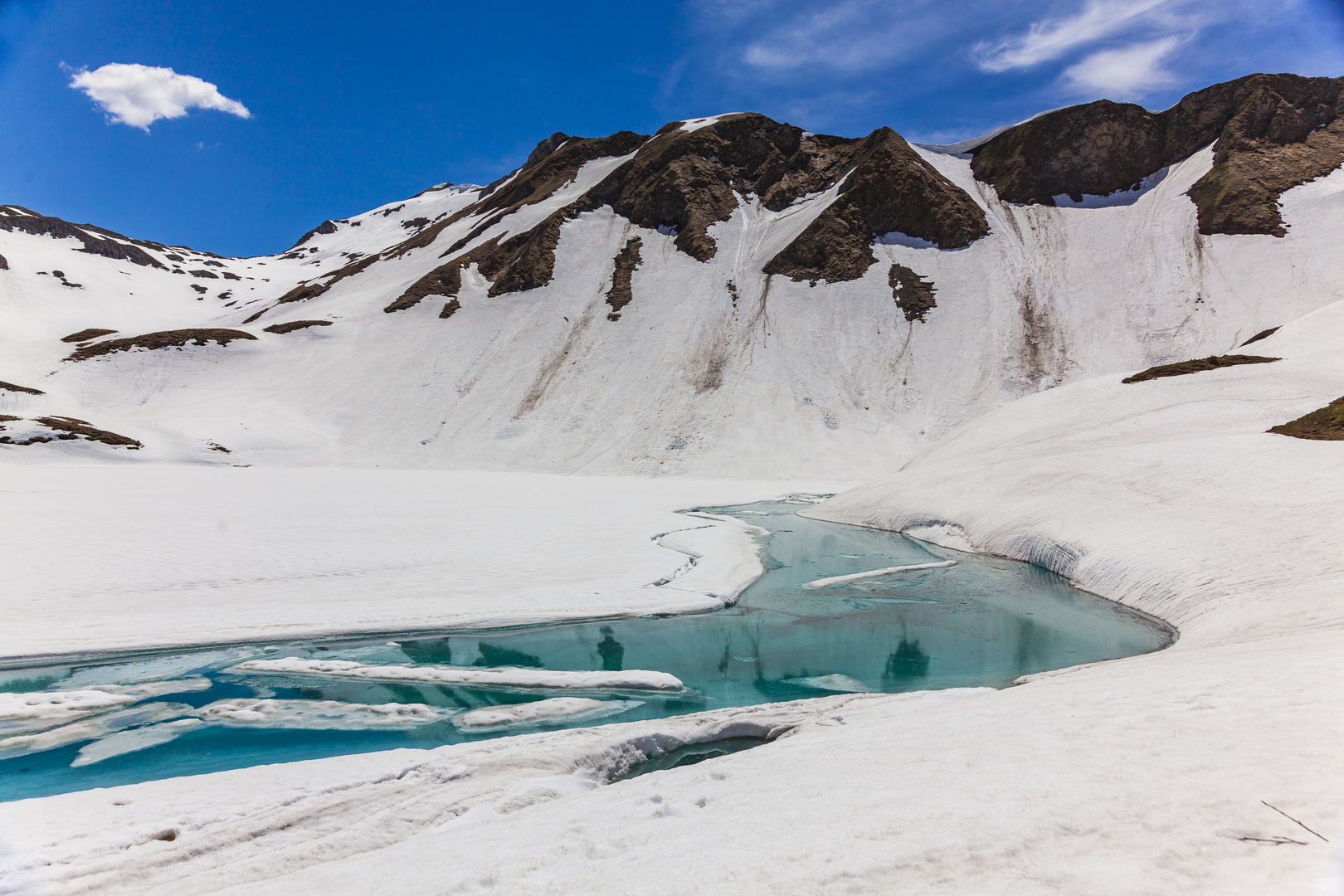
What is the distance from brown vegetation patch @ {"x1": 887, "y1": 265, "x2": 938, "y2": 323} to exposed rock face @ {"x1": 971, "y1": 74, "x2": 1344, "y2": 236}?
59.2ft

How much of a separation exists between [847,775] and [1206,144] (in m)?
88.5

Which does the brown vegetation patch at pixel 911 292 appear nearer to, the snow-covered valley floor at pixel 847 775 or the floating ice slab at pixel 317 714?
the snow-covered valley floor at pixel 847 775

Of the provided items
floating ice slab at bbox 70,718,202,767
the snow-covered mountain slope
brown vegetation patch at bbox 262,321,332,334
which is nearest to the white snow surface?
floating ice slab at bbox 70,718,202,767

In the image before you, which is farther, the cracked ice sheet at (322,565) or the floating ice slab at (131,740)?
the cracked ice sheet at (322,565)

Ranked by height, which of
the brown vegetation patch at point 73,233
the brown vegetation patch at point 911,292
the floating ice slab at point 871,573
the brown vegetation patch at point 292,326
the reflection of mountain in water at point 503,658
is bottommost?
the floating ice slab at point 871,573

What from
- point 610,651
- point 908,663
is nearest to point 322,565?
point 610,651

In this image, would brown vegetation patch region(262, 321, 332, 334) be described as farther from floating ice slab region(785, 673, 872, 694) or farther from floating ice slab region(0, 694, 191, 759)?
floating ice slab region(785, 673, 872, 694)

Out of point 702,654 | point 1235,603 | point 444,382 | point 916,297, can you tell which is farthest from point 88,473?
point 916,297

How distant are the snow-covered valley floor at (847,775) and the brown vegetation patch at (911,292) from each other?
4705cm

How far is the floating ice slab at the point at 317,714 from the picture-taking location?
7383 millimetres

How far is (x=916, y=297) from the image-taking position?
59906 mm

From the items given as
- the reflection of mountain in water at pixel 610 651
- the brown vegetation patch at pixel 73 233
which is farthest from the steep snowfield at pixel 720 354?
the brown vegetation patch at pixel 73 233

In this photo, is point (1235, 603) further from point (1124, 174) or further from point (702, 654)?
point (1124, 174)

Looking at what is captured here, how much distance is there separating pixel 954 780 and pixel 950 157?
88856mm
